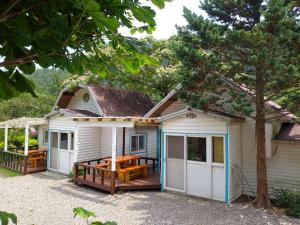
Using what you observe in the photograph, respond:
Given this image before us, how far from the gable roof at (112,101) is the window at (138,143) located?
4.57 feet

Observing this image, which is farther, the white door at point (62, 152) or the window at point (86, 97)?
the window at point (86, 97)

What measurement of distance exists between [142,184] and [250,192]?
452 centimetres

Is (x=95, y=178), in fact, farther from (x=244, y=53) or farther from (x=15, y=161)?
(x=244, y=53)

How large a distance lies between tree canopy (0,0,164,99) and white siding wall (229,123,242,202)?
371 inches

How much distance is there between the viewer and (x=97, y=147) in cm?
1584

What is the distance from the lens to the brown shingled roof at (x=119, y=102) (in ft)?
52.6

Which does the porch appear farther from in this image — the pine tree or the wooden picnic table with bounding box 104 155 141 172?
the pine tree

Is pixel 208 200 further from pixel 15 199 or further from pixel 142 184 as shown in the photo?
pixel 15 199

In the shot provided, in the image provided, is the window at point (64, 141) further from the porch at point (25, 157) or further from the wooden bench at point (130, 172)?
the wooden bench at point (130, 172)

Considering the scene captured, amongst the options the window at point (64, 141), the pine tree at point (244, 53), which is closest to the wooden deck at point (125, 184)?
the window at point (64, 141)

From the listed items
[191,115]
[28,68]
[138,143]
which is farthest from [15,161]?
[28,68]

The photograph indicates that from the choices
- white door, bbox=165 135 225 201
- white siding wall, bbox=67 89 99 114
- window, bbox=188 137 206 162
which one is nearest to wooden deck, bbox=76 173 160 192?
white door, bbox=165 135 225 201

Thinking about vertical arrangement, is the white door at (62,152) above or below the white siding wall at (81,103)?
below

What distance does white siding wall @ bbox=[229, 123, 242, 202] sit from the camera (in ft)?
32.7
